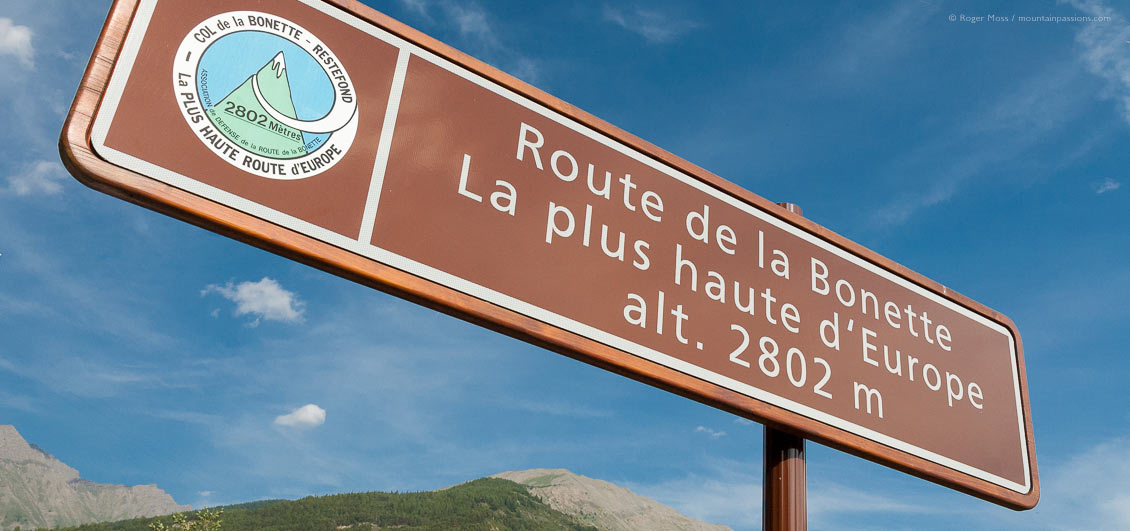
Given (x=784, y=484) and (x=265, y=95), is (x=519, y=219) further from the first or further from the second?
(x=784, y=484)

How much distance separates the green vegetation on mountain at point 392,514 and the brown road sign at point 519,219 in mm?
125116

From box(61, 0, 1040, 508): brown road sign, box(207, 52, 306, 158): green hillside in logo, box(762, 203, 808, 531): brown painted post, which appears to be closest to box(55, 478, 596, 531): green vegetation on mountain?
box(762, 203, 808, 531): brown painted post

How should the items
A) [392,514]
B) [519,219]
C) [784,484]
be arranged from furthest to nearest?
[392,514] → [784,484] → [519,219]

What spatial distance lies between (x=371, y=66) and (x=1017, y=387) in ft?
8.27

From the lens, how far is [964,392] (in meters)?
2.67

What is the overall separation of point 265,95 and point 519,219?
612 mm

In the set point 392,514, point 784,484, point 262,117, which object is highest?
point 392,514

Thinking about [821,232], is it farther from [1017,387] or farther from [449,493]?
[449,493]

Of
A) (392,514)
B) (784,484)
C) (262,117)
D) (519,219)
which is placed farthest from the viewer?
(392,514)

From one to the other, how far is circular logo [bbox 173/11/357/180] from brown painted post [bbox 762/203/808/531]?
57.7 inches

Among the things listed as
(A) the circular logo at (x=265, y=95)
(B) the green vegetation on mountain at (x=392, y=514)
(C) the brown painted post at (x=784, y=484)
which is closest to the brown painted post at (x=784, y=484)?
(C) the brown painted post at (x=784, y=484)

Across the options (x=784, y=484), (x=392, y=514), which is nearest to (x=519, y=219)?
(x=784, y=484)

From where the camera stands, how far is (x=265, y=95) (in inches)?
62.0

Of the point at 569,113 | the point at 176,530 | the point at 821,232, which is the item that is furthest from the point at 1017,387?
the point at 176,530
